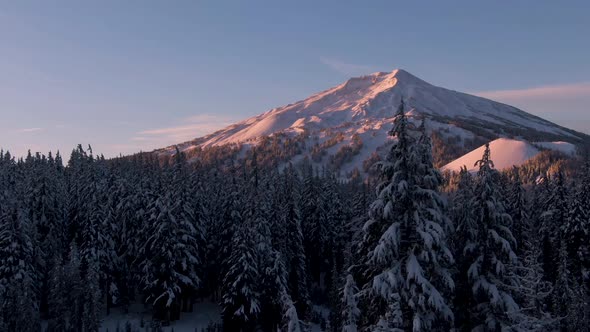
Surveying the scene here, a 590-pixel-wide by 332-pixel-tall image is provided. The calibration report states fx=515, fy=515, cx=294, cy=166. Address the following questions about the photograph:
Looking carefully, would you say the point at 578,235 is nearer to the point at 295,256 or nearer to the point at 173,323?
the point at 295,256

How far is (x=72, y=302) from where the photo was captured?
42812 millimetres

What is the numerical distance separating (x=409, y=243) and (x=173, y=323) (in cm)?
3644

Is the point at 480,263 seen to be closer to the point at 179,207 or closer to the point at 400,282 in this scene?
the point at 400,282

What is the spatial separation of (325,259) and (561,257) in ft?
94.0

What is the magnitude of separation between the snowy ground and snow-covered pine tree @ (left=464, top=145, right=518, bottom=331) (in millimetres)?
31891

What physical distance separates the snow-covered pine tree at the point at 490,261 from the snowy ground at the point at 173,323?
105ft

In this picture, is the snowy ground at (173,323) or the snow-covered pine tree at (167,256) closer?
the snow-covered pine tree at (167,256)

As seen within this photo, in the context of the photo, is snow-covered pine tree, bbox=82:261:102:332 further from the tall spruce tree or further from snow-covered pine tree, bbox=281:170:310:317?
the tall spruce tree

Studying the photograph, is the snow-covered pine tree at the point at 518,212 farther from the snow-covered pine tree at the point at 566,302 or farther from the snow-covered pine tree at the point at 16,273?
the snow-covered pine tree at the point at 16,273

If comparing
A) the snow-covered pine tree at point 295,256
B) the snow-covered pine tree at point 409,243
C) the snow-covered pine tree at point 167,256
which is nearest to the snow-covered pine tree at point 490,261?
the snow-covered pine tree at point 409,243

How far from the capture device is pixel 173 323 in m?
47.3

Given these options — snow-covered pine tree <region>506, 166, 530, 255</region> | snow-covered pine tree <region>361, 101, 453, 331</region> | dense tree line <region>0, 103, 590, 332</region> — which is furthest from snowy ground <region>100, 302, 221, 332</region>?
snow-covered pine tree <region>361, 101, 453, 331</region>

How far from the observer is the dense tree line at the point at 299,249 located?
15906 mm

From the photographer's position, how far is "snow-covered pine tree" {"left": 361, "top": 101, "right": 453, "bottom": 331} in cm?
1522
